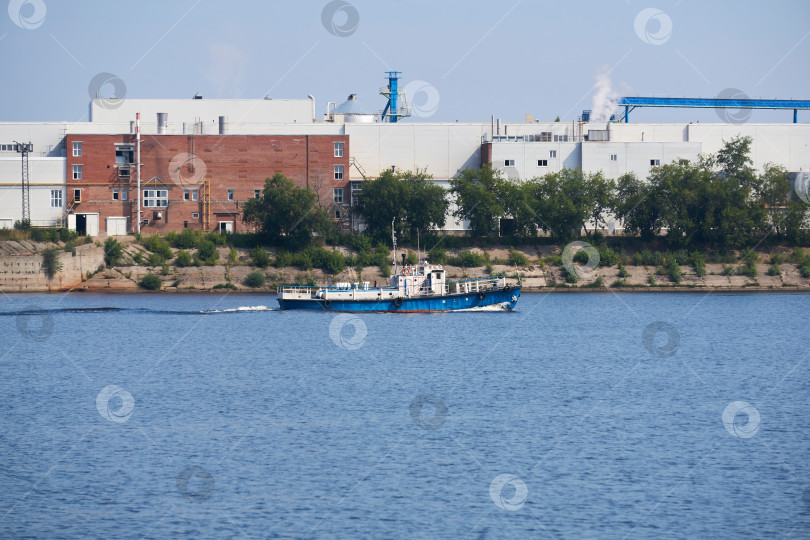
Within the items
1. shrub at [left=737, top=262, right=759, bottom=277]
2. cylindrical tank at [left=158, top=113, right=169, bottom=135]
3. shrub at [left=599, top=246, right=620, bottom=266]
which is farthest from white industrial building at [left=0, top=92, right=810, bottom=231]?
shrub at [left=737, top=262, right=759, bottom=277]

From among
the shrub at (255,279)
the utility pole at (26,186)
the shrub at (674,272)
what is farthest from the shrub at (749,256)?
the utility pole at (26,186)

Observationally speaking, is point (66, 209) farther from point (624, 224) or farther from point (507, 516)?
point (507, 516)

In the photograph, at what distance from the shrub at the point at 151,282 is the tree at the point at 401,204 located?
22.0 meters

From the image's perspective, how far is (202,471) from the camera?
3052 centimetres

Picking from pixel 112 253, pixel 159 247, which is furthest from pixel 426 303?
pixel 112 253

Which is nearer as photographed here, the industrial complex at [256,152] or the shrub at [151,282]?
the shrub at [151,282]

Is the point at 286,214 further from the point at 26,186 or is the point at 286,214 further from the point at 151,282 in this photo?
the point at 26,186

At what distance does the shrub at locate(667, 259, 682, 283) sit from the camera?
331ft

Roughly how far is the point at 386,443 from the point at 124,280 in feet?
222

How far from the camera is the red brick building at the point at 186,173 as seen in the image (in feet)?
352

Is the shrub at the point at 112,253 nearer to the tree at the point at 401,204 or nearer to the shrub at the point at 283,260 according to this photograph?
the shrub at the point at 283,260

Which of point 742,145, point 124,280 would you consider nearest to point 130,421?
point 124,280

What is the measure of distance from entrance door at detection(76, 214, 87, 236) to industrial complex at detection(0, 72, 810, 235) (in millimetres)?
172

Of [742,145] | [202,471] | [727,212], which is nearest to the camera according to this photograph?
[202,471]
